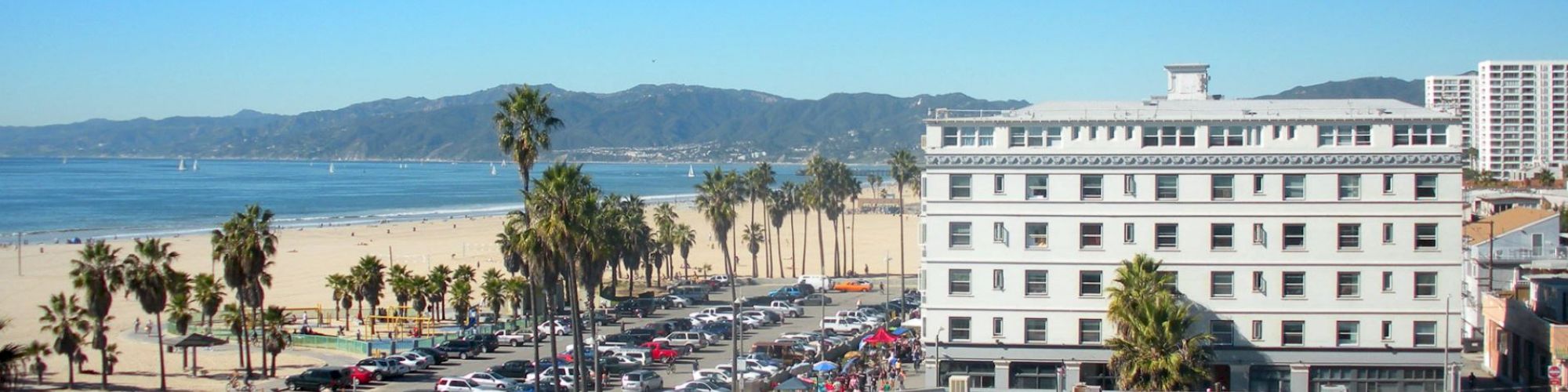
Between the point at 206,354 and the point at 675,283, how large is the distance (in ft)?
102

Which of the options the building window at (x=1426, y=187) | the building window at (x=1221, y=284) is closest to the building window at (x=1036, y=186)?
the building window at (x=1221, y=284)

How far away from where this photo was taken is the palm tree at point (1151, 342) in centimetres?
2942

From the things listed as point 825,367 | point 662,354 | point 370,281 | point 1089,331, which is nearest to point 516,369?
point 662,354

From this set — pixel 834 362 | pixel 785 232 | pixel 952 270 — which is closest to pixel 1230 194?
pixel 952 270

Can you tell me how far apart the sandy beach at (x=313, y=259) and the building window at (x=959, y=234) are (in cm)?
2326

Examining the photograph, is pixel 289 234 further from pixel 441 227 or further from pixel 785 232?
pixel 785 232

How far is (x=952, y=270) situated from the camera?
3522 centimetres

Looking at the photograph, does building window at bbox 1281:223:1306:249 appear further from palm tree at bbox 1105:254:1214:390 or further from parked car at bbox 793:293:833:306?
parked car at bbox 793:293:833:306

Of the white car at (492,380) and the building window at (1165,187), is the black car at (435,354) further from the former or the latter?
the building window at (1165,187)

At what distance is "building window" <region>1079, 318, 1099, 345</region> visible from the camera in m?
34.6

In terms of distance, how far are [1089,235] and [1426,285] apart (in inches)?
319

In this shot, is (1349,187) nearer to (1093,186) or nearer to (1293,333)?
(1293,333)

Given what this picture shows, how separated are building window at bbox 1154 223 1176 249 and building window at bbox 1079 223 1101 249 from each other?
1.37 metres

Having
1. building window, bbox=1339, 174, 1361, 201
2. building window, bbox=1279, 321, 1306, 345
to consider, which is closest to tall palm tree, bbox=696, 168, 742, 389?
building window, bbox=1279, 321, 1306, 345
